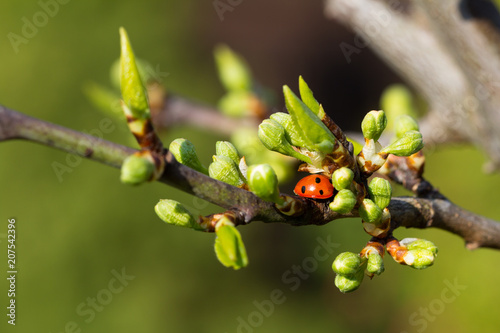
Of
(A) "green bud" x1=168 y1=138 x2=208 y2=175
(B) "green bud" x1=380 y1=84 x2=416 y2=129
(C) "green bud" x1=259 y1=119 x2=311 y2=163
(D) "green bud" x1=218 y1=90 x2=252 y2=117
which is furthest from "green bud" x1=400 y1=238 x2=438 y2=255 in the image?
(D) "green bud" x1=218 y1=90 x2=252 y2=117

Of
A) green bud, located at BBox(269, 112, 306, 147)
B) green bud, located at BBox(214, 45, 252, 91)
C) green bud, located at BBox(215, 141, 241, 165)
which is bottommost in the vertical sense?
green bud, located at BBox(214, 45, 252, 91)

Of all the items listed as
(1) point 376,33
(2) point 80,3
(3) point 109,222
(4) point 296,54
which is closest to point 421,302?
(3) point 109,222

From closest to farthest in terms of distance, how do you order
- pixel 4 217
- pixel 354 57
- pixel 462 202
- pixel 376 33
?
1. pixel 376 33
2. pixel 462 202
3. pixel 4 217
4. pixel 354 57

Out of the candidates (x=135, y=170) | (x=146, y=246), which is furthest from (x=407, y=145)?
(x=146, y=246)

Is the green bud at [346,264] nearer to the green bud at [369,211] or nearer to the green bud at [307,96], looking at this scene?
the green bud at [369,211]

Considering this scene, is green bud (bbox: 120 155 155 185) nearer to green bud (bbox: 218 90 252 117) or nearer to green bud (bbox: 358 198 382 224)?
green bud (bbox: 358 198 382 224)

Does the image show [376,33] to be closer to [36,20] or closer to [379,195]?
[379,195]

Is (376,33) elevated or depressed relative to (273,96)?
elevated
